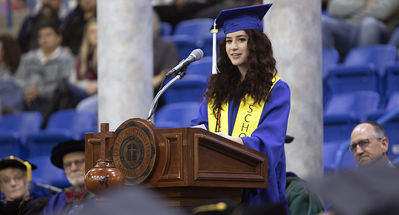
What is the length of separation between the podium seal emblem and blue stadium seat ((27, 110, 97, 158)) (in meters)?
5.42

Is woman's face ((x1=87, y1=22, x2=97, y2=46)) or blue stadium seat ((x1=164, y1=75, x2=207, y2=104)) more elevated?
woman's face ((x1=87, y1=22, x2=97, y2=46))

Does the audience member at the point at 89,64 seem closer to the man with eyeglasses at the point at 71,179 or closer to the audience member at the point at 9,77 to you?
the audience member at the point at 9,77

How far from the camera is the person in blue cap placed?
135 inches

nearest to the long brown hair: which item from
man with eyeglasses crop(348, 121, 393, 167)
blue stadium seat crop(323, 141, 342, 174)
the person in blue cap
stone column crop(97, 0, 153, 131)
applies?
the person in blue cap

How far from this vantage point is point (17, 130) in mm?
10008

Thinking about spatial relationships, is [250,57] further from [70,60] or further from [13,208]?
[70,60]

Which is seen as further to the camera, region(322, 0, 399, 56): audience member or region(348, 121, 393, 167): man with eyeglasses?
region(322, 0, 399, 56): audience member

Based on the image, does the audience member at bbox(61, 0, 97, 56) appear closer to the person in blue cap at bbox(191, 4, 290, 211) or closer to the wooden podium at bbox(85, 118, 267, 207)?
the person in blue cap at bbox(191, 4, 290, 211)

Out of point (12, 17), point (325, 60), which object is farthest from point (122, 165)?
point (12, 17)

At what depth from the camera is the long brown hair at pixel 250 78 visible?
3.55 meters

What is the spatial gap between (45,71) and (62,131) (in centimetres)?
249

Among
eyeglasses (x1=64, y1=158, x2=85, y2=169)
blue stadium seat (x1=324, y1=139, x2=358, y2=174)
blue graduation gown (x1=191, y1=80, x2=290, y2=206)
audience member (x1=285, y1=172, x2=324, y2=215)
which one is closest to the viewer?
blue graduation gown (x1=191, y1=80, x2=290, y2=206)

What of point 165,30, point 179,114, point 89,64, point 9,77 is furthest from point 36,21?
point 179,114

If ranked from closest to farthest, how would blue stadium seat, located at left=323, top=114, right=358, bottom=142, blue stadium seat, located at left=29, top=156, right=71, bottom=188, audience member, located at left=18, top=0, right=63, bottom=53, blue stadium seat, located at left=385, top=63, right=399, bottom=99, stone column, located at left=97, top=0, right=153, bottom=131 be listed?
stone column, located at left=97, top=0, right=153, bottom=131
blue stadium seat, located at left=323, top=114, right=358, bottom=142
blue stadium seat, located at left=29, top=156, right=71, bottom=188
blue stadium seat, located at left=385, top=63, right=399, bottom=99
audience member, located at left=18, top=0, right=63, bottom=53
